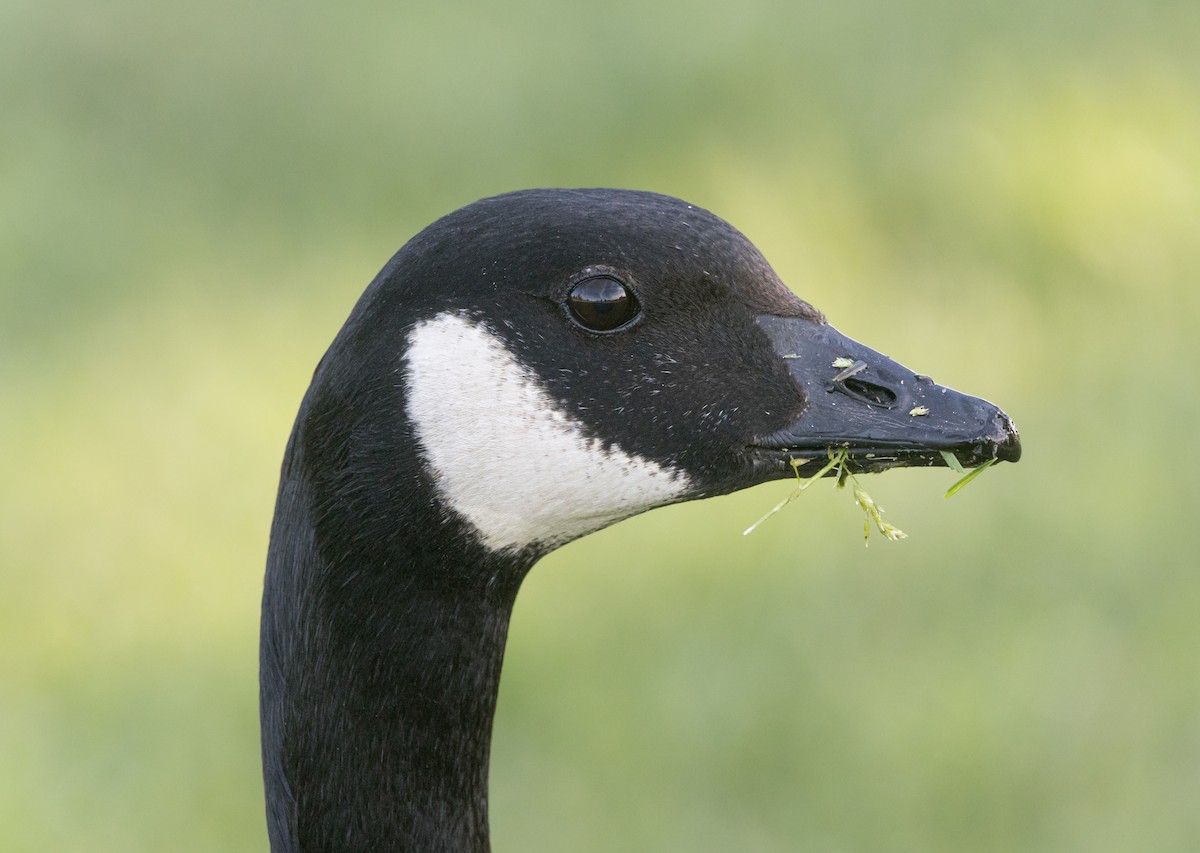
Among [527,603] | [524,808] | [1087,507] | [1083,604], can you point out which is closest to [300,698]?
[524,808]

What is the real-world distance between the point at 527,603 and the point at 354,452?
2.90 metres

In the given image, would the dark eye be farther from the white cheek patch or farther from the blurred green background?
the blurred green background

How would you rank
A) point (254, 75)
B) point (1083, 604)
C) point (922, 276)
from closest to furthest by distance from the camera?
point (1083, 604) → point (922, 276) → point (254, 75)

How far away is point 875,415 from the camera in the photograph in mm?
2562

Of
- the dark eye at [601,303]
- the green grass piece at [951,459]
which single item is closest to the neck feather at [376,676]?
the dark eye at [601,303]

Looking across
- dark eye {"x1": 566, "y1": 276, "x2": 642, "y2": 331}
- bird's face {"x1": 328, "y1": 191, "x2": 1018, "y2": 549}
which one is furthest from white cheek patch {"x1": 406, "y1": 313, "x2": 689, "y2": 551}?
dark eye {"x1": 566, "y1": 276, "x2": 642, "y2": 331}

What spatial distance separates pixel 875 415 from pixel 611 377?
449mm

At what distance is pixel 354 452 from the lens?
99.3 inches

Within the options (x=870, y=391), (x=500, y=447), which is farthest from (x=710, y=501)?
(x=500, y=447)

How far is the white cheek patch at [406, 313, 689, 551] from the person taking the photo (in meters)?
2.49

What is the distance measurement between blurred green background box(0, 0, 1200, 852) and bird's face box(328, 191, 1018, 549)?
7.84 feet

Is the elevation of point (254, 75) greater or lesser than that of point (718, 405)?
greater

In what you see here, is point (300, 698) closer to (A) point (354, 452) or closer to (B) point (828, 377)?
(A) point (354, 452)

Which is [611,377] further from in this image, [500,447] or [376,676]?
[376,676]
